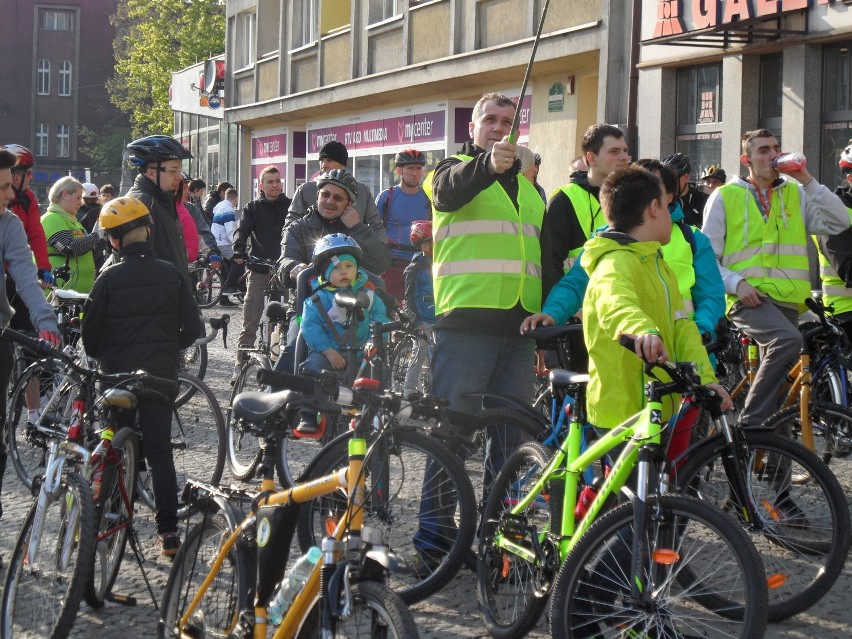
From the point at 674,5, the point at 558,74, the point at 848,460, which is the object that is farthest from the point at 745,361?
the point at 558,74

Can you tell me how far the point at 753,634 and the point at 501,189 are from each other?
2.52 m

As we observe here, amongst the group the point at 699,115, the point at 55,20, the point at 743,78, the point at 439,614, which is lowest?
the point at 439,614

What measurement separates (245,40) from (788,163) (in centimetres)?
3010

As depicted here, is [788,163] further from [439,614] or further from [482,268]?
[439,614]

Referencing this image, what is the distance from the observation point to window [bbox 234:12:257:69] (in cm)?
3511

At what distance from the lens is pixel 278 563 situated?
4023mm

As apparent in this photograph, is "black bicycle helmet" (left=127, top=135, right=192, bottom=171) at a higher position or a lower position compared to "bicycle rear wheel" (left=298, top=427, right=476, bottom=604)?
higher

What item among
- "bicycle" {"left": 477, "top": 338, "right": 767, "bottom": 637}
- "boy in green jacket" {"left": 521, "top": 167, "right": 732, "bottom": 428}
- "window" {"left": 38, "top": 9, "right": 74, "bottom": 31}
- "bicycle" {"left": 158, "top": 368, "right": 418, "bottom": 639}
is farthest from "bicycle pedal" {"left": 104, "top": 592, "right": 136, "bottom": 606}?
"window" {"left": 38, "top": 9, "right": 74, "bottom": 31}

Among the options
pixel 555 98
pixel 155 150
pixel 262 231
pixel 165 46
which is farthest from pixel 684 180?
pixel 165 46

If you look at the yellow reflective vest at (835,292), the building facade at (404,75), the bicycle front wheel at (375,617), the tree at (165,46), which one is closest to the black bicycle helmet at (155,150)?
the yellow reflective vest at (835,292)

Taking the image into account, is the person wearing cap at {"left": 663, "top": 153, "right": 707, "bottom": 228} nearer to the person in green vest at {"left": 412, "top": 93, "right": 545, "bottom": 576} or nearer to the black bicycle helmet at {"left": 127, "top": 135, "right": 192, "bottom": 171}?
the person in green vest at {"left": 412, "top": 93, "right": 545, "bottom": 576}

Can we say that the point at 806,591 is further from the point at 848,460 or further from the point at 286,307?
the point at 286,307

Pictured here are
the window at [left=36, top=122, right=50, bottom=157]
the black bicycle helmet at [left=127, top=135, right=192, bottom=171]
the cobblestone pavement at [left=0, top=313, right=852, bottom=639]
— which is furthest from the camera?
the window at [left=36, top=122, right=50, bottom=157]

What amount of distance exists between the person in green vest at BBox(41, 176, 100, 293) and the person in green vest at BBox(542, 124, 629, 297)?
19.5ft
